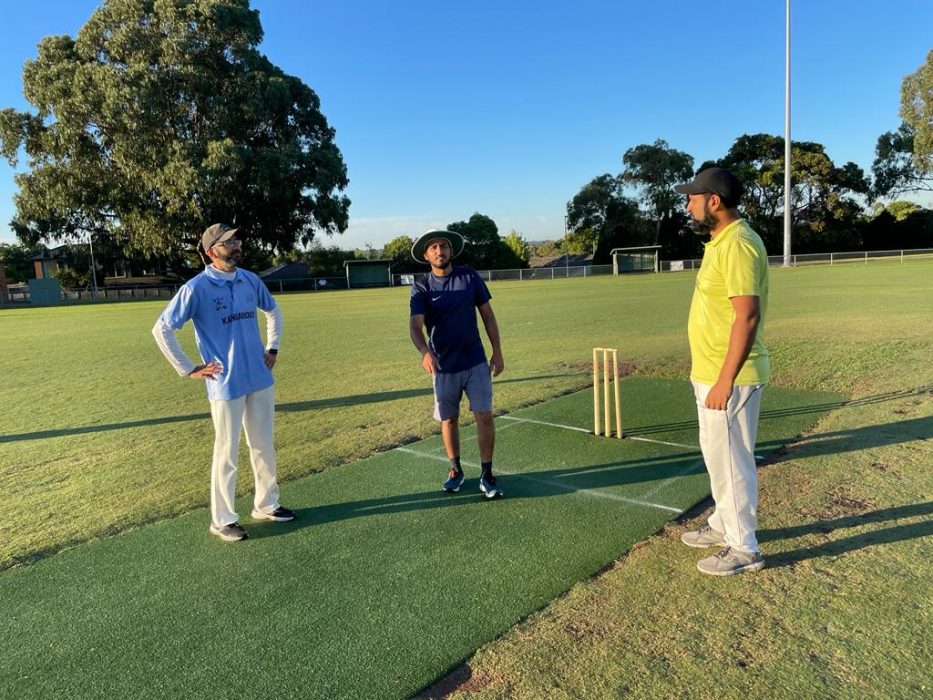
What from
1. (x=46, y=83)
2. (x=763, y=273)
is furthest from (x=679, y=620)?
(x=46, y=83)

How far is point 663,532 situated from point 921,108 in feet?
212

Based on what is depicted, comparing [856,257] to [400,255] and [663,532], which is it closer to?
[400,255]

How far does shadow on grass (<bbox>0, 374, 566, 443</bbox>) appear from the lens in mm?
7520

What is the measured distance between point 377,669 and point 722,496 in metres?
2.07

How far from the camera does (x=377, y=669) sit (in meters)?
2.74

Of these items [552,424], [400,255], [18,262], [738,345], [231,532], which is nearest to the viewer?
[738,345]

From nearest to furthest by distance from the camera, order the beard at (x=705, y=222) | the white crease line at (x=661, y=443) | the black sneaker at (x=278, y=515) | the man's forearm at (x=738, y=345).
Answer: the man's forearm at (x=738, y=345) → the beard at (x=705, y=222) → the black sneaker at (x=278, y=515) → the white crease line at (x=661, y=443)

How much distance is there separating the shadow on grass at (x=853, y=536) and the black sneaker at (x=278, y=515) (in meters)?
3.16

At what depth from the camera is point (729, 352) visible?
315 centimetres

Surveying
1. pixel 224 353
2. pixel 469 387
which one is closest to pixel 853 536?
pixel 469 387

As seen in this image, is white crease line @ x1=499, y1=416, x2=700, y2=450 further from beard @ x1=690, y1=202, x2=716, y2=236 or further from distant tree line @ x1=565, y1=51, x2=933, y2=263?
distant tree line @ x1=565, y1=51, x2=933, y2=263

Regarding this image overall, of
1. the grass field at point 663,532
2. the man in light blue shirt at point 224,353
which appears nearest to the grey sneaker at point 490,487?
the grass field at point 663,532

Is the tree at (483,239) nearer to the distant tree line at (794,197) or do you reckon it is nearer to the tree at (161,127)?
the distant tree line at (794,197)

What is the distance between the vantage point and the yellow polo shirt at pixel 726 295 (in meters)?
3.08
